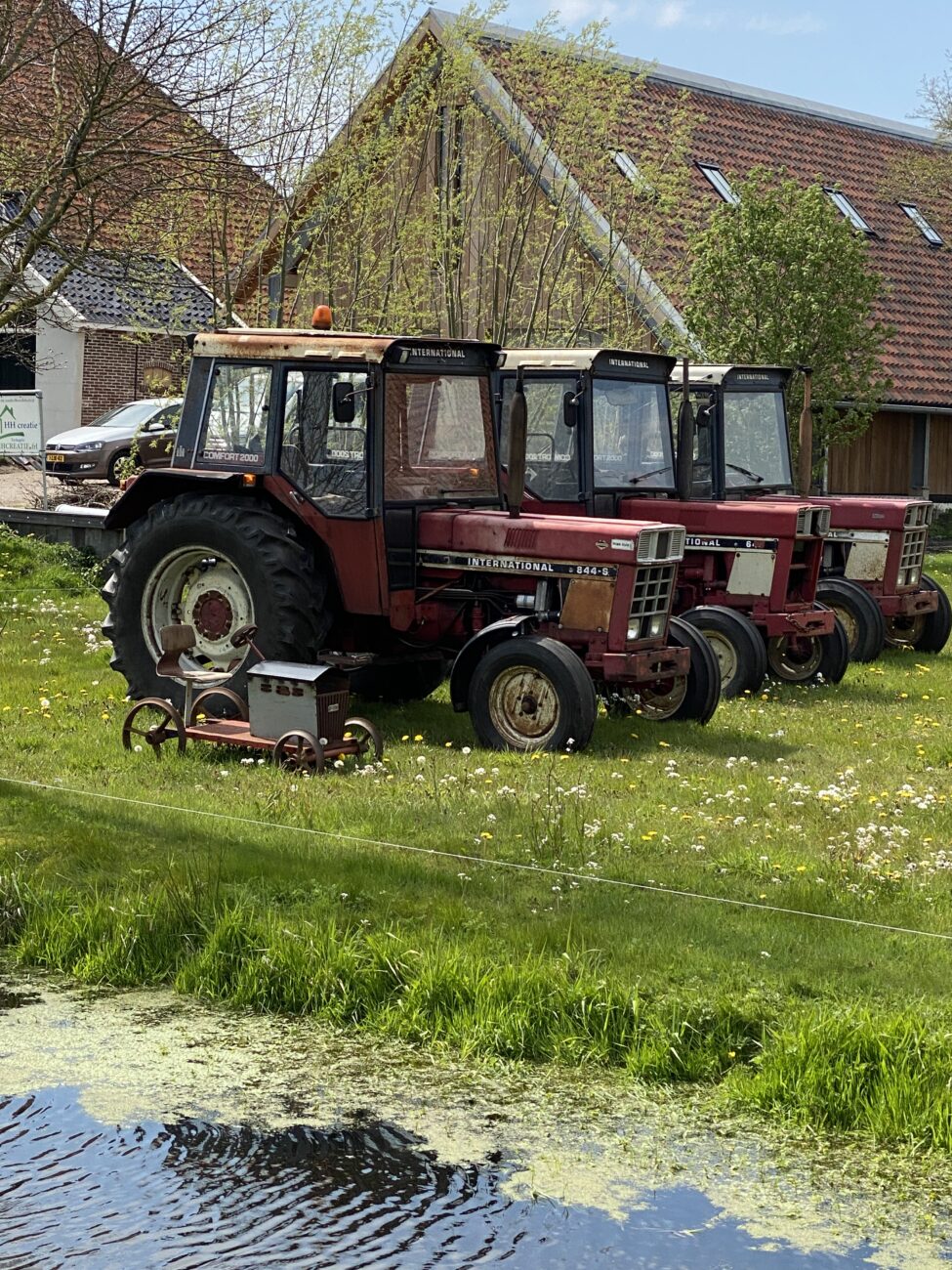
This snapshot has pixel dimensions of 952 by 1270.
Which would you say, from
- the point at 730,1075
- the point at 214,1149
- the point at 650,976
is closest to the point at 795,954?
the point at 650,976

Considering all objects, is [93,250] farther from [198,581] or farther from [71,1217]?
[71,1217]

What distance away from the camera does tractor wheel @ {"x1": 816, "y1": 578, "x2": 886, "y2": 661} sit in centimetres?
1628

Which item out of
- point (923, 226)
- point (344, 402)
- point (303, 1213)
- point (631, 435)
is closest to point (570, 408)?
point (631, 435)

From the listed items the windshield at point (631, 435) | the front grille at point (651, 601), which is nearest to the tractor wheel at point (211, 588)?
the front grille at point (651, 601)

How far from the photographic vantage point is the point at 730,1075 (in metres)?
5.66

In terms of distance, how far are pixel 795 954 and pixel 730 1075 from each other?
3.35 feet

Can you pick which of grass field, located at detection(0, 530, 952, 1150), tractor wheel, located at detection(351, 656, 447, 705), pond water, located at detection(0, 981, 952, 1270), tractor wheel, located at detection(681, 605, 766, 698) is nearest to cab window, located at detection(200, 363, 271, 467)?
tractor wheel, located at detection(351, 656, 447, 705)

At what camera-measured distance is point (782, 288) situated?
936 inches

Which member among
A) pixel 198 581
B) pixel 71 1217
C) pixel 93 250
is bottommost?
pixel 71 1217

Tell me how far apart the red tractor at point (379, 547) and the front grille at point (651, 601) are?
14 mm

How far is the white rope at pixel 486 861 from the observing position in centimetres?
705

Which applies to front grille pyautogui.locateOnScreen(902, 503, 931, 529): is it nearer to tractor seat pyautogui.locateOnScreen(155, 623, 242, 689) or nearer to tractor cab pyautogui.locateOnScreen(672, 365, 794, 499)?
tractor cab pyautogui.locateOnScreen(672, 365, 794, 499)

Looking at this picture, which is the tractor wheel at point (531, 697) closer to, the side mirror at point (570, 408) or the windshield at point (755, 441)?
the side mirror at point (570, 408)

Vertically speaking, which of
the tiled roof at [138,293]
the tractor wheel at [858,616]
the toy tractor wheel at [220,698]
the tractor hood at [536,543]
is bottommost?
the toy tractor wheel at [220,698]
